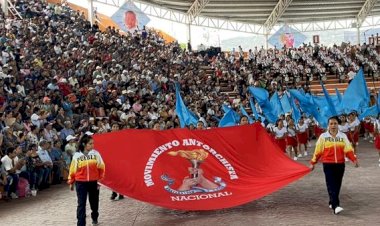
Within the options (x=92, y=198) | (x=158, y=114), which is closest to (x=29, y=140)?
(x=92, y=198)

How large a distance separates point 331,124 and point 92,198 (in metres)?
4.05

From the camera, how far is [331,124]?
8547 mm

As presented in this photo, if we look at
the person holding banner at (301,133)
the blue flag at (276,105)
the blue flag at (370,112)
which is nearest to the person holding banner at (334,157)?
the person holding banner at (301,133)

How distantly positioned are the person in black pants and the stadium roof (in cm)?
3137

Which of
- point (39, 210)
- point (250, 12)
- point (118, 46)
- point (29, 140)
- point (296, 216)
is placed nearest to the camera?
point (296, 216)

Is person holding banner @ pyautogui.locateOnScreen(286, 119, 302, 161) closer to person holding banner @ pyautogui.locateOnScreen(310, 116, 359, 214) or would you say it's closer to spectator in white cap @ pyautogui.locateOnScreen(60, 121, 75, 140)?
spectator in white cap @ pyautogui.locateOnScreen(60, 121, 75, 140)

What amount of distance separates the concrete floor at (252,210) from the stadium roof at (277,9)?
1145 inches

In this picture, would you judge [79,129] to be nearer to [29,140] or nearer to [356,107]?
[29,140]

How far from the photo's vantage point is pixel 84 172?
26.7 ft

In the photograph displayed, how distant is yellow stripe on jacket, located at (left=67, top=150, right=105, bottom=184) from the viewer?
8125 millimetres

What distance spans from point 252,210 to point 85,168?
2.95m

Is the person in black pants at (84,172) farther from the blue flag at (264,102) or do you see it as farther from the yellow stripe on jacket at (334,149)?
the blue flag at (264,102)

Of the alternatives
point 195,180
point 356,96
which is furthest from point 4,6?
point 195,180

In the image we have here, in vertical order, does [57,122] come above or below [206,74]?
below
